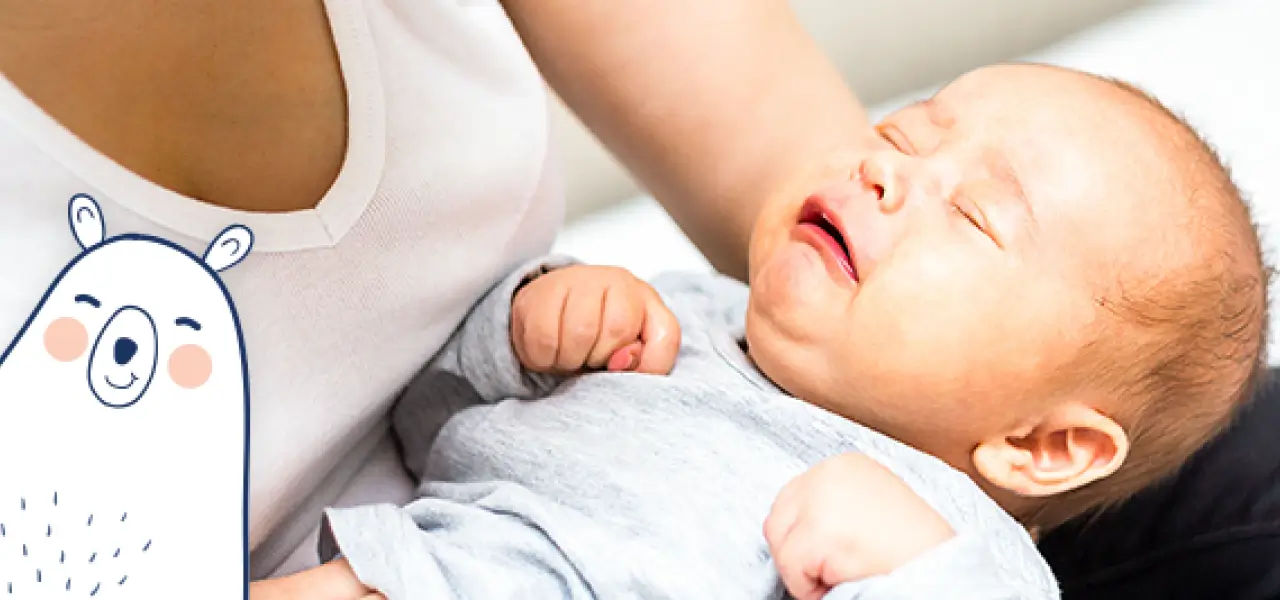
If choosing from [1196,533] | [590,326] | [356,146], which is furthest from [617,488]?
[1196,533]

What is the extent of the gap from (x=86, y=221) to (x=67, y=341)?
0.04m

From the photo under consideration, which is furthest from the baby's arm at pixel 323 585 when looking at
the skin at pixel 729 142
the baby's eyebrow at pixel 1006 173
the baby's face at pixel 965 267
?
the baby's eyebrow at pixel 1006 173

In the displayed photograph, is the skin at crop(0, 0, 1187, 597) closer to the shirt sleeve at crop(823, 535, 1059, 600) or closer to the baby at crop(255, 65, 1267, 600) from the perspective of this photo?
the baby at crop(255, 65, 1267, 600)

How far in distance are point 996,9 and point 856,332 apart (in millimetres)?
924

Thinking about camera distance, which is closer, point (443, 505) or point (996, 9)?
point (443, 505)

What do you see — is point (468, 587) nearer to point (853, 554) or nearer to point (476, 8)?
point (853, 554)

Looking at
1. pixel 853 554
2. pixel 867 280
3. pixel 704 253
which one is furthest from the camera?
pixel 704 253

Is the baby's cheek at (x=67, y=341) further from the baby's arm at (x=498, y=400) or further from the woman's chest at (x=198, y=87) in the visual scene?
the baby's arm at (x=498, y=400)

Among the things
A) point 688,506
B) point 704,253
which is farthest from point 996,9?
point 688,506

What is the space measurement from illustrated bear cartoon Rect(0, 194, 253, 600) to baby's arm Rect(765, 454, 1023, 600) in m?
0.24

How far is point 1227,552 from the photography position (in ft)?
2.47

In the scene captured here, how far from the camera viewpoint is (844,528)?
47 cm

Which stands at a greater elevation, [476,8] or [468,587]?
[476,8]

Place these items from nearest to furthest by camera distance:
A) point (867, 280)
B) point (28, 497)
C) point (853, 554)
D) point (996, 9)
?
point (28, 497)
point (853, 554)
point (867, 280)
point (996, 9)
